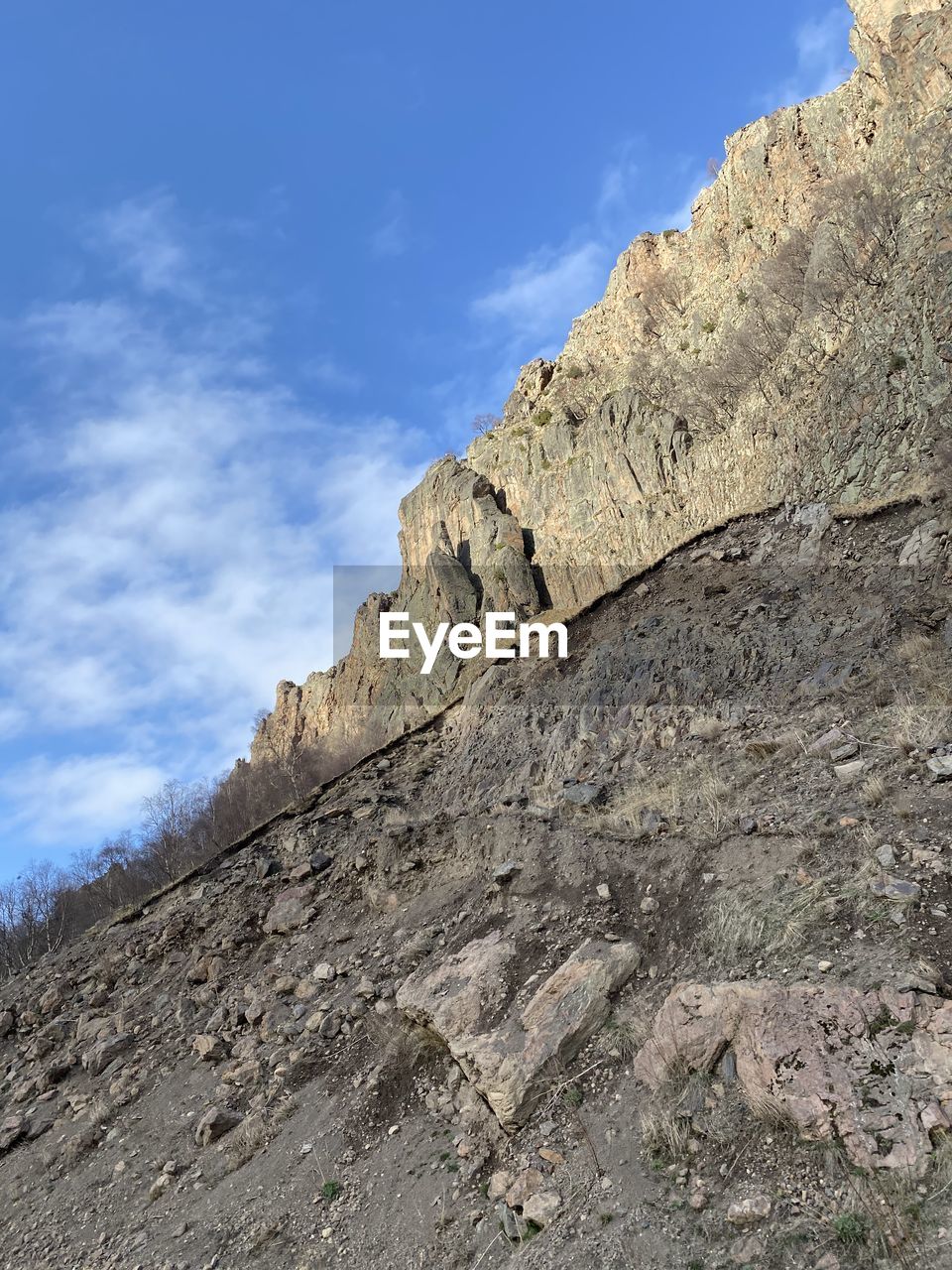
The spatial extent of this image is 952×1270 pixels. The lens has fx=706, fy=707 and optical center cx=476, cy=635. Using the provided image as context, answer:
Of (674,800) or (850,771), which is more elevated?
(850,771)

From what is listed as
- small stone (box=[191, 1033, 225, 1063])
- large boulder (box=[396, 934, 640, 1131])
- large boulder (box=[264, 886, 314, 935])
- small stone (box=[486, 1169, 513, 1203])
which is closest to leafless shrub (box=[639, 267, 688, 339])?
large boulder (box=[264, 886, 314, 935])

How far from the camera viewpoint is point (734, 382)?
81.0 feet

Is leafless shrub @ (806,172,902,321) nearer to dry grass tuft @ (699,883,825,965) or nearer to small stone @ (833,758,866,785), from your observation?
small stone @ (833,758,866,785)

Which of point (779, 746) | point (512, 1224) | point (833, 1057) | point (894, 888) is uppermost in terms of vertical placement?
point (779, 746)

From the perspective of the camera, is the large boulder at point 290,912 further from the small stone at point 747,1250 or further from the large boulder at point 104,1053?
the small stone at point 747,1250

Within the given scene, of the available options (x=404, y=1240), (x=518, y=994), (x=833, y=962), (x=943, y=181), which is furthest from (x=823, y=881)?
(x=943, y=181)

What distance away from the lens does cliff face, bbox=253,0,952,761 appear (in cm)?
1542

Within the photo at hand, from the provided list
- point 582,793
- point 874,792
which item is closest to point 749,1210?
point 874,792

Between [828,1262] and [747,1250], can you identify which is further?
[747,1250]

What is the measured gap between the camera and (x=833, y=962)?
17.9ft

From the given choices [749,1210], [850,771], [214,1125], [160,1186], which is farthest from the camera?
[850,771]

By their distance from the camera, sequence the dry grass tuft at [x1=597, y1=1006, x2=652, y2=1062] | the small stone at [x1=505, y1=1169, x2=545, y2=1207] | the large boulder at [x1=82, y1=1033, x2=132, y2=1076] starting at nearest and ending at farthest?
the small stone at [x1=505, y1=1169, x2=545, y2=1207] < the dry grass tuft at [x1=597, y1=1006, x2=652, y2=1062] < the large boulder at [x1=82, y1=1033, x2=132, y2=1076]

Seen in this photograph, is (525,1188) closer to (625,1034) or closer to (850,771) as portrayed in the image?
(625,1034)

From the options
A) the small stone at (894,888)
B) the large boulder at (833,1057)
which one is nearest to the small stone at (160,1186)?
the large boulder at (833,1057)
